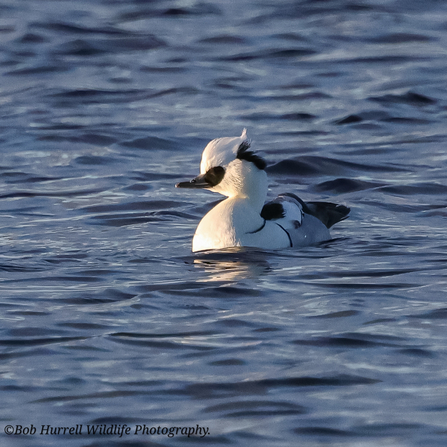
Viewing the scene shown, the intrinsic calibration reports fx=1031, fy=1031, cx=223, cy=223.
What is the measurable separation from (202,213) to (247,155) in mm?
2041

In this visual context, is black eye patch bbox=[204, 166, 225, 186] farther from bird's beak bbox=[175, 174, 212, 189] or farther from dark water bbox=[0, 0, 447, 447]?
dark water bbox=[0, 0, 447, 447]

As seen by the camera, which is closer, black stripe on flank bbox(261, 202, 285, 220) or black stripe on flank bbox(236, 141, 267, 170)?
black stripe on flank bbox(236, 141, 267, 170)

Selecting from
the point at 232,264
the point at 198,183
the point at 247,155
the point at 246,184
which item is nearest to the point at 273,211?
the point at 246,184

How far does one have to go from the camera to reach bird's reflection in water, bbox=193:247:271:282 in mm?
7648

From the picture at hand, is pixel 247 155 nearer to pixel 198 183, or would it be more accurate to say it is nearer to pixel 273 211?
pixel 198 183

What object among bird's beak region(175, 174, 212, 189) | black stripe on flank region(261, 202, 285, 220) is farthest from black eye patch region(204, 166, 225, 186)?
black stripe on flank region(261, 202, 285, 220)

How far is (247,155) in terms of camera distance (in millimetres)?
8539

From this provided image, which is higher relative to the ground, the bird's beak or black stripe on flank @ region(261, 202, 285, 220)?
the bird's beak

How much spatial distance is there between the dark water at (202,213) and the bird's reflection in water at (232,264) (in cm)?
3

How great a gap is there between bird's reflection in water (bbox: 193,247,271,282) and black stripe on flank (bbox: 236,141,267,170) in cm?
77

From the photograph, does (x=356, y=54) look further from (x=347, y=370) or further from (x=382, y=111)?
(x=347, y=370)

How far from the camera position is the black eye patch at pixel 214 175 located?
856 centimetres

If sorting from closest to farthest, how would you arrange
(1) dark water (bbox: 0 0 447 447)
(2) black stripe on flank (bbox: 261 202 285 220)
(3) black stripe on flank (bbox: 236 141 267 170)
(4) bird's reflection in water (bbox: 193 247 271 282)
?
(1) dark water (bbox: 0 0 447 447)
(4) bird's reflection in water (bbox: 193 247 271 282)
(3) black stripe on flank (bbox: 236 141 267 170)
(2) black stripe on flank (bbox: 261 202 285 220)

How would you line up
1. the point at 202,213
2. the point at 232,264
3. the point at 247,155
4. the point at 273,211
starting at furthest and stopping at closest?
the point at 202,213 < the point at 273,211 < the point at 247,155 < the point at 232,264
